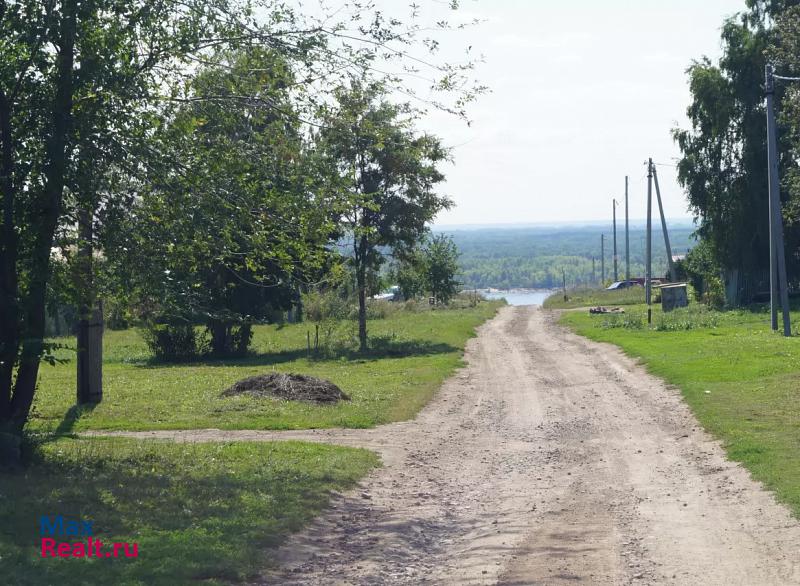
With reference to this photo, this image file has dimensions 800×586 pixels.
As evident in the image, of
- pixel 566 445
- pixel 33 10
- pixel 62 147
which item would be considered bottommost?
pixel 566 445

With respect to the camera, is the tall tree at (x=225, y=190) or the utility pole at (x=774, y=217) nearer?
the tall tree at (x=225, y=190)

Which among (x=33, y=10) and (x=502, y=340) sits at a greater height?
(x=33, y=10)

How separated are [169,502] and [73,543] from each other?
186 centimetres

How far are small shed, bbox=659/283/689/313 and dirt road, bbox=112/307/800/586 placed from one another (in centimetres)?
2838

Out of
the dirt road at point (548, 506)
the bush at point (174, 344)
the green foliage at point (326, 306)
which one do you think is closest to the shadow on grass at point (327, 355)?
the bush at point (174, 344)

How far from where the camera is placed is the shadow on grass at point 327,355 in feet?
105

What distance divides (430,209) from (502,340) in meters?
5.77

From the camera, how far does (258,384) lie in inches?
811

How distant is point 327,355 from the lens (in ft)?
108

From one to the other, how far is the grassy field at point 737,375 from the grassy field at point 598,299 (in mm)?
21507

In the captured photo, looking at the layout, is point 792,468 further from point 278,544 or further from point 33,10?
point 33,10

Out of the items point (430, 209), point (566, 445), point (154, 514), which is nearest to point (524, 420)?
point (566, 445)

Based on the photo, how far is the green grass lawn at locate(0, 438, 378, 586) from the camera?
25.1ft

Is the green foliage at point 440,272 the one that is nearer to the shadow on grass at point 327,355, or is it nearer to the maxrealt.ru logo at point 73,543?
the shadow on grass at point 327,355
